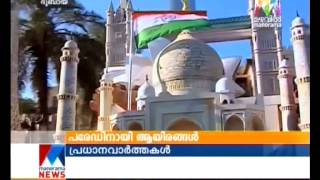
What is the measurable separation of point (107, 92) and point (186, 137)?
0.94 m

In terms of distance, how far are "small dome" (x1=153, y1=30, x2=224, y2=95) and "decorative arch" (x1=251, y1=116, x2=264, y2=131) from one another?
0.53 metres

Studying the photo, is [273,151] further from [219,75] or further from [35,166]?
[35,166]

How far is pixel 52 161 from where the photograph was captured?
4.43m

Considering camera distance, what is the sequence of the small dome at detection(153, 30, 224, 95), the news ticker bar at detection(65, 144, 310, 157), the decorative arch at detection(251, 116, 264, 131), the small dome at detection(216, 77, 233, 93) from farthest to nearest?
the small dome at detection(153, 30, 224, 95), the small dome at detection(216, 77, 233, 93), the decorative arch at detection(251, 116, 264, 131), the news ticker bar at detection(65, 144, 310, 157)

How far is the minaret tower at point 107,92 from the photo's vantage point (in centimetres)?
453

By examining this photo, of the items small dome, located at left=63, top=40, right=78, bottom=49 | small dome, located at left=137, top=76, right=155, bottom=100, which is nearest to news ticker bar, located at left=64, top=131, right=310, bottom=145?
small dome, located at left=137, top=76, right=155, bottom=100

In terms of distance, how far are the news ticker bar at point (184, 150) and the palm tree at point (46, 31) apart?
689 millimetres

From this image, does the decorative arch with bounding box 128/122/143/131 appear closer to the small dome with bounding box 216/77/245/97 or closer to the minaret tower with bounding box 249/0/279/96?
the small dome with bounding box 216/77/245/97

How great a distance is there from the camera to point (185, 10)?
15.1ft

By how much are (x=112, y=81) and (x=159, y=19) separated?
81cm

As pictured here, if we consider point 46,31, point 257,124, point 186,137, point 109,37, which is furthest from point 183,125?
point 46,31

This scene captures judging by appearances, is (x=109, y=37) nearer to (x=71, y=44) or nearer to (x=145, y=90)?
(x=71, y=44)

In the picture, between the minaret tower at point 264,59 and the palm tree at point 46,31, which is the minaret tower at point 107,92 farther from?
the minaret tower at point 264,59

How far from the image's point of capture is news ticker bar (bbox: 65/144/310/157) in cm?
434
